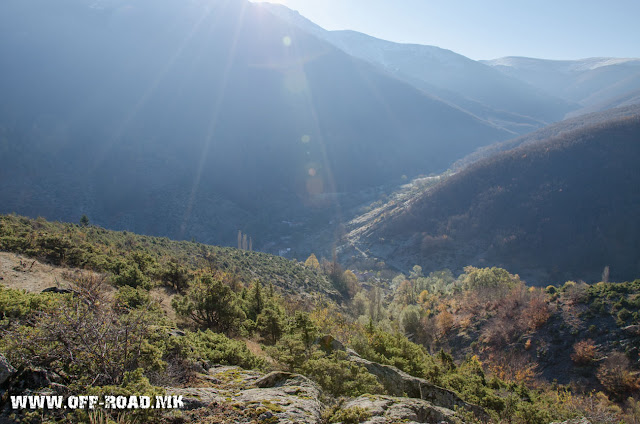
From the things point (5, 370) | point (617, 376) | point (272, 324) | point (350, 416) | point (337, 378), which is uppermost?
point (5, 370)

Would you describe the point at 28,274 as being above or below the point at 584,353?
above

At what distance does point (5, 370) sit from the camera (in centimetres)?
512

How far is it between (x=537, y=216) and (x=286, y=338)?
6366 inches

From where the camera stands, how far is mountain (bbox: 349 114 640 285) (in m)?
119

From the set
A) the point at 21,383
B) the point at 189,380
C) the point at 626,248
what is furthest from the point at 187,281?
the point at 626,248

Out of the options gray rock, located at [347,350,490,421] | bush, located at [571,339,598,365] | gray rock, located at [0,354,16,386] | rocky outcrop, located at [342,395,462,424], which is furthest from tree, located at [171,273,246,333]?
bush, located at [571,339,598,365]

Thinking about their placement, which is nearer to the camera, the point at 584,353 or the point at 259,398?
the point at 259,398

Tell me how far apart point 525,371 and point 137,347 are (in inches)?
1471

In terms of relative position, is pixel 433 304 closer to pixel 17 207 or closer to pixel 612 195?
pixel 612 195

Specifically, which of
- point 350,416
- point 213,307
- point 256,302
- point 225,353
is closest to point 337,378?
point 350,416

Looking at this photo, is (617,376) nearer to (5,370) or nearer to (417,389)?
(417,389)

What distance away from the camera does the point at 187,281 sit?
24.2 m

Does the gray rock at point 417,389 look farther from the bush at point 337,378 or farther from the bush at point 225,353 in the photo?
the bush at point 225,353

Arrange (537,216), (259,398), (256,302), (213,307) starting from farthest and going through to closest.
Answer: (537,216) → (256,302) → (213,307) → (259,398)
